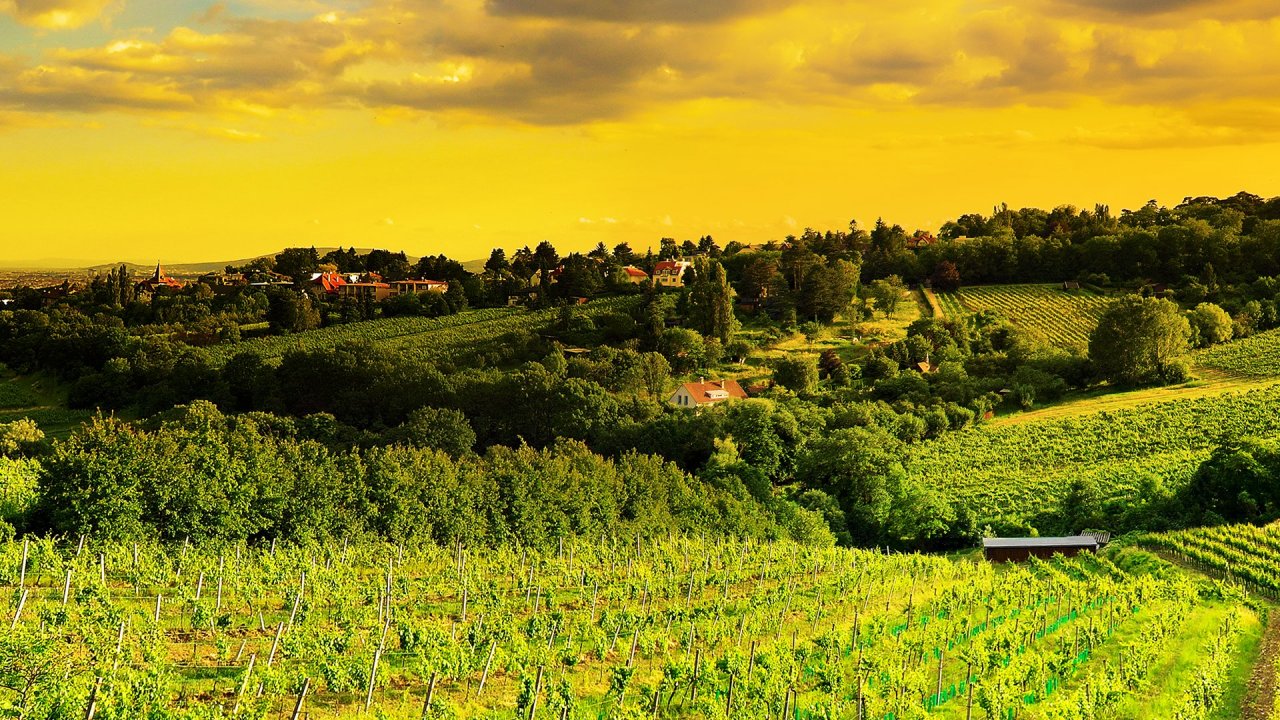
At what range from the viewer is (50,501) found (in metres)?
32.8

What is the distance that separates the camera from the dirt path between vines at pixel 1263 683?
22.9 metres

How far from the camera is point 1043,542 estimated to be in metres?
45.6

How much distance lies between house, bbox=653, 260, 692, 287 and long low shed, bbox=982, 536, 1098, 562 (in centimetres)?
7639

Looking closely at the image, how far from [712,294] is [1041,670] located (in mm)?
69454

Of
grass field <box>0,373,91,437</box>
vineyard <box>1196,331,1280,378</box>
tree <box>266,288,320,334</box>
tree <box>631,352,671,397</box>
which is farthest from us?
tree <box>266,288,320,334</box>

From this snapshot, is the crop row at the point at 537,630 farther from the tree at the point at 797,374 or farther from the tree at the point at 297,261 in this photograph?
the tree at the point at 297,261

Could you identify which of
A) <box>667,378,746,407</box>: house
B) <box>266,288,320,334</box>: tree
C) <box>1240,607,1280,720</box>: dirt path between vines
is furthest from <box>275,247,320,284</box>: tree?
<box>1240,607,1280,720</box>: dirt path between vines

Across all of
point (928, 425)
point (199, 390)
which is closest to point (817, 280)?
point (928, 425)

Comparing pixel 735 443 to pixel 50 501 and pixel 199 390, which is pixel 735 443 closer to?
pixel 50 501

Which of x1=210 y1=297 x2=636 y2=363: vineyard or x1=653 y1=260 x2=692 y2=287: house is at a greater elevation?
x1=653 y1=260 x2=692 y2=287: house

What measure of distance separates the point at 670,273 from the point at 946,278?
3381 centimetres

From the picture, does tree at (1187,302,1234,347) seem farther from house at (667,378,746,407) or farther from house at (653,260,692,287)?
house at (653,260,692,287)

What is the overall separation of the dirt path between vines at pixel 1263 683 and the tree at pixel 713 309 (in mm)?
61822

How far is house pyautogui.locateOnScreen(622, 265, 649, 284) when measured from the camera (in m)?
123
